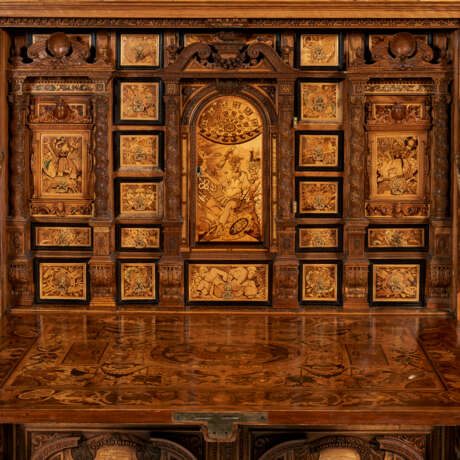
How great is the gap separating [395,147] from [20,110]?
3717mm

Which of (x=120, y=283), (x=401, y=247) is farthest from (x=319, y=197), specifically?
(x=120, y=283)

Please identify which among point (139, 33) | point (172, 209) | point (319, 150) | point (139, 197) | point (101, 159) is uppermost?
point (139, 33)

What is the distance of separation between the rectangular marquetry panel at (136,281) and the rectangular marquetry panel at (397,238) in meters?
2.20

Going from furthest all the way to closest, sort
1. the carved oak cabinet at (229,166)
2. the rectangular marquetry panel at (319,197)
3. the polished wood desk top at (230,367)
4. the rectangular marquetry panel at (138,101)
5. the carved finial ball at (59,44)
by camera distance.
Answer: the rectangular marquetry panel at (319,197) → the rectangular marquetry panel at (138,101) → the carved oak cabinet at (229,166) → the carved finial ball at (59,44) → the polished wood desk top at (230,367)

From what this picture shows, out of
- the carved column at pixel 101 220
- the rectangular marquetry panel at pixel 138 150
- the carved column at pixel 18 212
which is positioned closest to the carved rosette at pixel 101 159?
the carved column at pixel 101 220

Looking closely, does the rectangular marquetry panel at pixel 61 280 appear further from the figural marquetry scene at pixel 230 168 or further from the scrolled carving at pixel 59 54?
the scrolled carving at pixel 59 54

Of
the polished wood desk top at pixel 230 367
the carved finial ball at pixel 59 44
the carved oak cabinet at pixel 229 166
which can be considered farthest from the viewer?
the carved oak cabinet at pixel 229 166

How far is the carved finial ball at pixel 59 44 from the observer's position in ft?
24.7

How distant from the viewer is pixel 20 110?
303 inches

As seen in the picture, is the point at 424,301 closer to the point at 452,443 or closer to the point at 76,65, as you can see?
the point at 452,443

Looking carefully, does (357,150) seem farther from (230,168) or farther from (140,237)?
(140,237)

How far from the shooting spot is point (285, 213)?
7.85 metres

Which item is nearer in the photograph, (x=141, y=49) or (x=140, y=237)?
(x=141, y=49)

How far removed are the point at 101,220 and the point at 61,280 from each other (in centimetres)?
76
